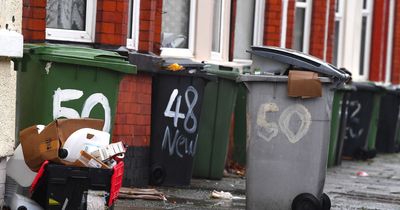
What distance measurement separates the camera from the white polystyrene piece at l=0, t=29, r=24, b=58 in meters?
7.57

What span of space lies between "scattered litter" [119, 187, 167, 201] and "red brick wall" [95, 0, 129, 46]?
4.49ft

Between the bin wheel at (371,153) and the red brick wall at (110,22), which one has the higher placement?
the red brick wall at (110,22)

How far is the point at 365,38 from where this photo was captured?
2067cm

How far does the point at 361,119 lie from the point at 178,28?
5373 mm

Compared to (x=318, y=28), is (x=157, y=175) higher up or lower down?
lower down

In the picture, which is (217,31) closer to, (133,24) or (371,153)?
(133,24)

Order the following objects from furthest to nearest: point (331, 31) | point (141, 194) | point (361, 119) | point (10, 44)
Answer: point (331, 31), point (361, 119), point (141, 194), point (10, 44)

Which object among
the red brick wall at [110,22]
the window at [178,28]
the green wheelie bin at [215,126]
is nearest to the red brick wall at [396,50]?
the window at [178,28]

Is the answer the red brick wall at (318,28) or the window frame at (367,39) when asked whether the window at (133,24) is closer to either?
the red brick wall at (318,28)

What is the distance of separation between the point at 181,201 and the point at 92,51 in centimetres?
180

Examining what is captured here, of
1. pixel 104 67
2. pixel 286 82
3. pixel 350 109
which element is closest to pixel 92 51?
pixel 104 67

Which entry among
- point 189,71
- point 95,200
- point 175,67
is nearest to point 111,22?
point 175,67

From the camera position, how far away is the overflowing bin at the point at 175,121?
10.7 metres

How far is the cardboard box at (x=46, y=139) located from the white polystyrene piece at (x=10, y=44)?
51 cm
